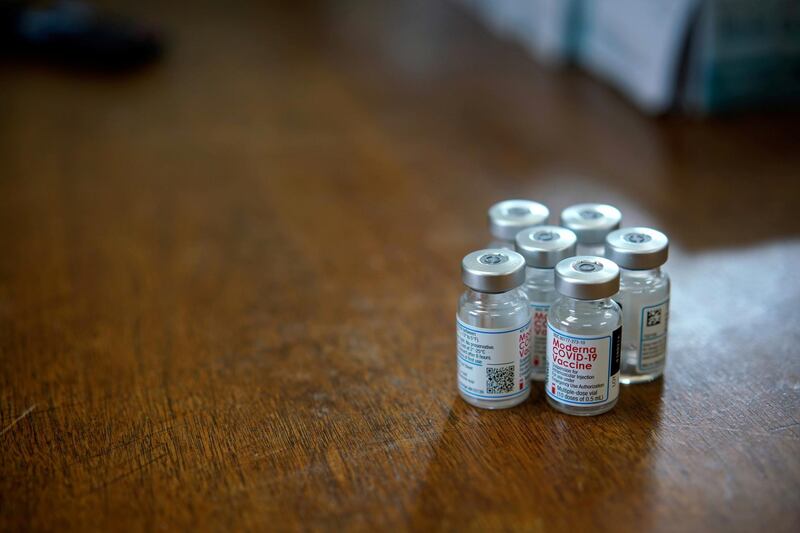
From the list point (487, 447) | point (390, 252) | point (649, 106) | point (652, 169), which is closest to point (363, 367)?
point (487, 447)

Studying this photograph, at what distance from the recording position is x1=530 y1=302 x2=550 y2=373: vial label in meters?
0.78

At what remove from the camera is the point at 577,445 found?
2.36 ft

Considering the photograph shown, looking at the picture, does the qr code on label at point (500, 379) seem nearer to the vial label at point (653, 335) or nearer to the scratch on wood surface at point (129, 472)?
the vial label at point (653, 335)

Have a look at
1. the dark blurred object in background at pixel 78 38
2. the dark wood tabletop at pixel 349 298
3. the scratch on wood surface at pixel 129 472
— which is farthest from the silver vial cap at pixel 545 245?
the dark blurred object in background at pixel 78 38

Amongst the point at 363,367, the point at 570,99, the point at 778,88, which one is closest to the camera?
the point at 363,367

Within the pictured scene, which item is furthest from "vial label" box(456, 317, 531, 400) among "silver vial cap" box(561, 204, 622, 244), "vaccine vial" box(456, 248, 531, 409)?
"silver vial cap" box(561, 204, 622, 244)

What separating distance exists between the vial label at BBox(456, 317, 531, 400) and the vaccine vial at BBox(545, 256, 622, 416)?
0.07ft

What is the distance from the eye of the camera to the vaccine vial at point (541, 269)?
29.9 inches

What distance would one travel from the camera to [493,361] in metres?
0.74

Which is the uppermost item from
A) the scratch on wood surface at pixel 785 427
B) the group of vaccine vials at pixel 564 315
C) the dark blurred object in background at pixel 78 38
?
the group of vaccine vials at pixel 564 315

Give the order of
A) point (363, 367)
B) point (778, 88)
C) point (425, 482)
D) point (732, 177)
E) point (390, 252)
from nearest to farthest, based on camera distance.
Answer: point (425, 482), point (363, 367), point (390, 252), point (732, 177), point (778, 88)

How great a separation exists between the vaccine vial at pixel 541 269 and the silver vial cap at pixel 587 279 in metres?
0.03

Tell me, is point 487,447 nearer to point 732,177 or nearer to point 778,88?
point 732,177

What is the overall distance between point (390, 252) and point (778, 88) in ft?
2.28
